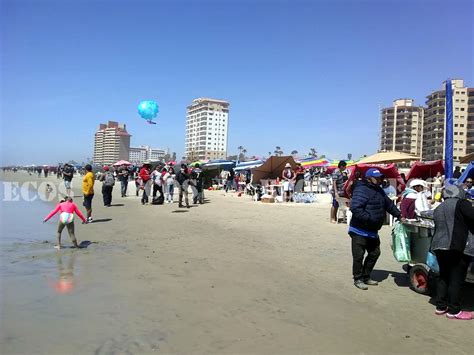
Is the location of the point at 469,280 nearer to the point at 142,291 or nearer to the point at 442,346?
the point at 442,346

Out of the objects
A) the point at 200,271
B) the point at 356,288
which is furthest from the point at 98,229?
the point at 356,288

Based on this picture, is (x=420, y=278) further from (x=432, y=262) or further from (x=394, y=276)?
(x=394, y=276)

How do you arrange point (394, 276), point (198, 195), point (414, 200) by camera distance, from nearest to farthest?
point (394, 276), point (414, 200), point (198, 195)

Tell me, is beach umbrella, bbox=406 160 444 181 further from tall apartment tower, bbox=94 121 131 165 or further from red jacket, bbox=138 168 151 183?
tall apartment tower, bbox=94 121 131 165

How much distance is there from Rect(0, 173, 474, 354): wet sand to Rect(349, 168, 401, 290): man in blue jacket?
0.96ft

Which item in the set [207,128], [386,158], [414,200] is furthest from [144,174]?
[207,128]

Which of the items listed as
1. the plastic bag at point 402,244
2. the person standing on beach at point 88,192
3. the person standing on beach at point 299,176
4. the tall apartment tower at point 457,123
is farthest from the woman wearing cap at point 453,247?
the tall apartment tower at point 457,123

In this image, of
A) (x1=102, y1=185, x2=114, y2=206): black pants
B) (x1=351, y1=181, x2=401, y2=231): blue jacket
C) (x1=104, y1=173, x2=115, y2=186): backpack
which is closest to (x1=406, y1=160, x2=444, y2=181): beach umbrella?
(x1=351, y1=181, x2=401, y2=231): blue jacket

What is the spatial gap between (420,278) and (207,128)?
5056 inches

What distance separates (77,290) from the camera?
551 centimetres

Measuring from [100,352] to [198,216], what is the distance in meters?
10.2

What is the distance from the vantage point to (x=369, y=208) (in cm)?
578

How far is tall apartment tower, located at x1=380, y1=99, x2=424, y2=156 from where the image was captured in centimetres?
14112

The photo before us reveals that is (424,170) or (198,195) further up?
(424,170)
